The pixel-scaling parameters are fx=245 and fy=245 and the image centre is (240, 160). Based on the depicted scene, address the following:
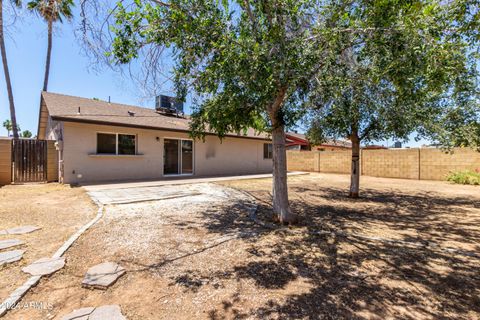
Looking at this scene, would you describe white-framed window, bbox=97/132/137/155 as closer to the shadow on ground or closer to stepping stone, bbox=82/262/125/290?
the shadow on ground

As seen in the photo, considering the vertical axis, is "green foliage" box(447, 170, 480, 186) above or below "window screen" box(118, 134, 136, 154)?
below

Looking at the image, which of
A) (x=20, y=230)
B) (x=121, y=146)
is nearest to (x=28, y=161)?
(x=121, y=146)

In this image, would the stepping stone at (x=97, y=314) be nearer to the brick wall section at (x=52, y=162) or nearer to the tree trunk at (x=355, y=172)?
the tree trunk at (x=355, y=172)

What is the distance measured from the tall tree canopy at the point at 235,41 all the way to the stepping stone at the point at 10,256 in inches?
142

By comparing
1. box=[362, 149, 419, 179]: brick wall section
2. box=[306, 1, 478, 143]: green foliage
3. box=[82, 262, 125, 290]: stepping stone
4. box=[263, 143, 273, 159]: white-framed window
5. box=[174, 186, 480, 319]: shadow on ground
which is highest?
box=[306, 1, 478, 143]: green foliage

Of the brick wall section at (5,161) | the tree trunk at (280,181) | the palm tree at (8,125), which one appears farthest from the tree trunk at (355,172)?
the palm tree at (8,125)

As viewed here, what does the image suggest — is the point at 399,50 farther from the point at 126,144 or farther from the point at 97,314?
the point at 126,144

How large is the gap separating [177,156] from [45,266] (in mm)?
10599

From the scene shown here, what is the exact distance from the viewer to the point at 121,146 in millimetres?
11531

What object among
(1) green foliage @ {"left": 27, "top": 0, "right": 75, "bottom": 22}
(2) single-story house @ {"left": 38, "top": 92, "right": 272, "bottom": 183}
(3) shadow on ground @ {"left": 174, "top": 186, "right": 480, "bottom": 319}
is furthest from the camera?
(2) single-story house @ {"left": 38, "top": 92, "right": 272, "bottom": 183}

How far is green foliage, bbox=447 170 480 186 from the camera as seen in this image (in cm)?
1338

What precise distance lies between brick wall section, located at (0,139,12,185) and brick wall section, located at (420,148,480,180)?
21885 mm

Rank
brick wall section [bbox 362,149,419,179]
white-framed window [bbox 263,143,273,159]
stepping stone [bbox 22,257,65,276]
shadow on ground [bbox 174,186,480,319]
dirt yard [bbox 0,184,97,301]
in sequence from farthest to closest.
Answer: white-framed window [bbox 263,143,273,159] → brick wall section [bbox 362,149,419,179] → dirt yard [bbox 0,184,97,301] → stepping stone [bbox 22,257,65,276] → shadow on ground [bbox 174,186,480,319]

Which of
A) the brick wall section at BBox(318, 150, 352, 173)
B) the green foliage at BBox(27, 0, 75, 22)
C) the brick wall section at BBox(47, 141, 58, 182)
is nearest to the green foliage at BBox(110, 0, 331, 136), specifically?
the green foliage at BBox(27, 0, 75, 22)
